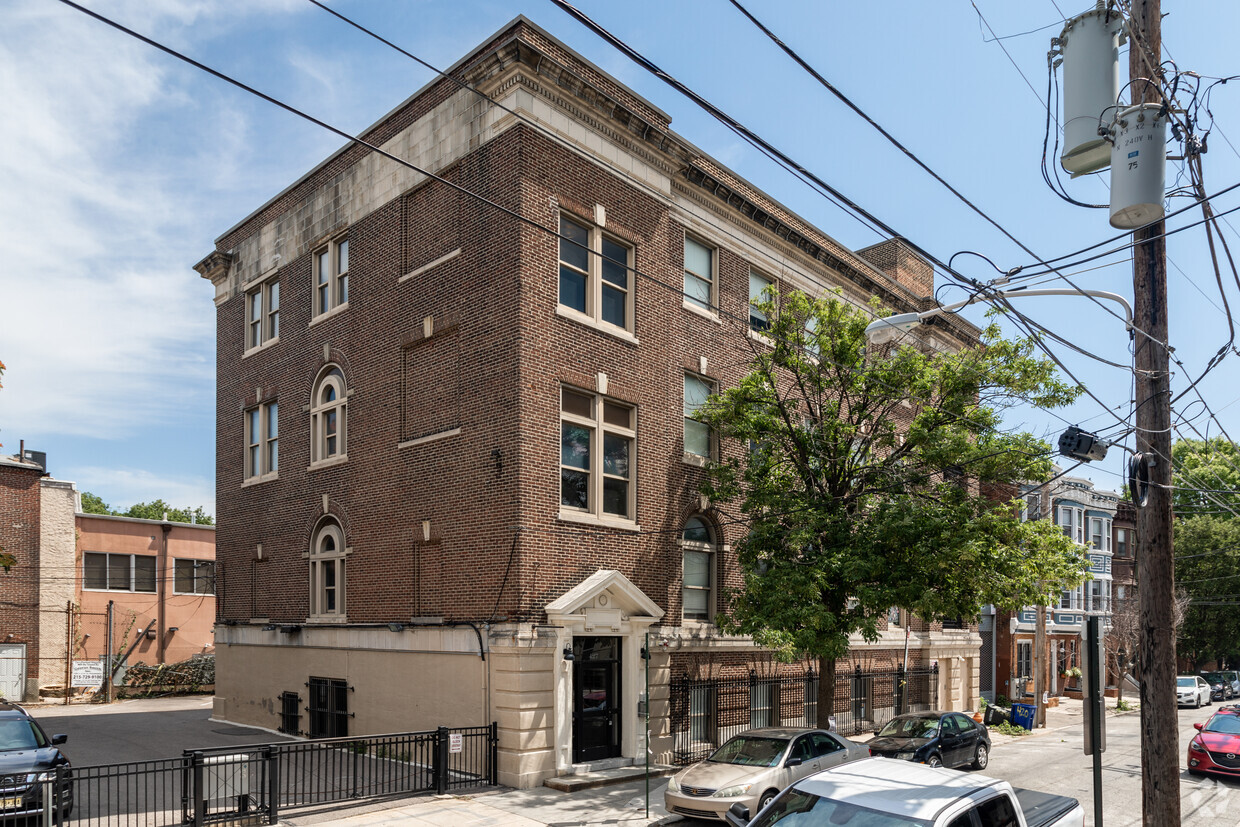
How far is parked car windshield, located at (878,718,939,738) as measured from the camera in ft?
67.1

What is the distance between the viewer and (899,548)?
1895 centimetres

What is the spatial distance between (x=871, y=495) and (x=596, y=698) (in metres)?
7.52

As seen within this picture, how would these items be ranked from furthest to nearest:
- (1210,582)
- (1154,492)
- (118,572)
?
(1210,582), (118,572), (1154,492)

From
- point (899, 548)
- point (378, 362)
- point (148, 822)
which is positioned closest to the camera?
point (148, 822)

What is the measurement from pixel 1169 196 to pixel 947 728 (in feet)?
43.9

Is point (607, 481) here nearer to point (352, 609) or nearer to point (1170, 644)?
point (352, 609)

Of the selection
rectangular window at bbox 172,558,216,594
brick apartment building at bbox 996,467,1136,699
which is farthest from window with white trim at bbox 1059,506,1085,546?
rectangular window at bbox 172,558,216,594

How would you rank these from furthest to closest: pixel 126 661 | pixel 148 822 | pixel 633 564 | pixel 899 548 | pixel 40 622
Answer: pixel 126 661
pixel 40 622
pixel 633 564
pixel 899 548
pixel 148 822

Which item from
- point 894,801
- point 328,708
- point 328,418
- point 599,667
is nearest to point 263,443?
point 328,418

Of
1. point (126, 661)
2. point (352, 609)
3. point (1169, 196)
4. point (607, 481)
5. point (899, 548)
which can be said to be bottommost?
point (126, 661)

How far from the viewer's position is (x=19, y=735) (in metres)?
15.0

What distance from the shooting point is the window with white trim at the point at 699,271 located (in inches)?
929

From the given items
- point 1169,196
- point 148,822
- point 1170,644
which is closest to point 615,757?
point 148,822

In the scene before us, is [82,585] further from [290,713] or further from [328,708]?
[328,708]
